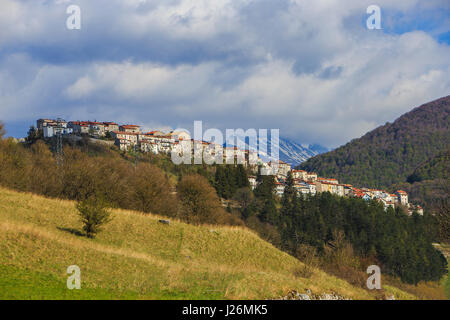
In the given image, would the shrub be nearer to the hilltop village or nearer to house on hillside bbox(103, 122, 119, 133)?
the hilltop village

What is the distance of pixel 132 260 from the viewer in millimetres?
21828

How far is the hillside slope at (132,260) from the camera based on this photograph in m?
16.4

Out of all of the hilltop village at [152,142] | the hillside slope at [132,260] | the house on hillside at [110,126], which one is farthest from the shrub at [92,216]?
the house on hillside at [110,126]

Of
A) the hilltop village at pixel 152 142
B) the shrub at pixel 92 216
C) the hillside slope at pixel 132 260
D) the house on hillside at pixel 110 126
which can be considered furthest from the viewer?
the house on hillside at pixel 110 126

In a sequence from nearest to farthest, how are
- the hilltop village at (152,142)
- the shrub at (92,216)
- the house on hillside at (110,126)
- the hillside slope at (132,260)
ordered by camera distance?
1. the hillside slope at (132,260)
2. the shrub at (92,216)
3. the hilltop village at (152,142)
4. the house on hillside at (110,126)

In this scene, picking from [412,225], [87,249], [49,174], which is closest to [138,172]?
[49,174]

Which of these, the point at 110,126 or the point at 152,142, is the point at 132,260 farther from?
the point at 110,126

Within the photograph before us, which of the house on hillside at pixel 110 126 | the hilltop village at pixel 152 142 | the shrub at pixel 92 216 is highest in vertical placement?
the house on hillside at pixel 110 126

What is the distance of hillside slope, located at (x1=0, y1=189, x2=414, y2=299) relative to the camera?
53.9 ft

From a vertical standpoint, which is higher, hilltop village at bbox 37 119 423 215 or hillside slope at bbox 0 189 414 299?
hilltop village at bbox 37 119 423 215

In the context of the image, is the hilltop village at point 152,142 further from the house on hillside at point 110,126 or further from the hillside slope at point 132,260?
the hillside slope at point 132,260

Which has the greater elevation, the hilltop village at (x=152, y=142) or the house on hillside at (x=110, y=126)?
the house on hillside at (x=110, y=126)

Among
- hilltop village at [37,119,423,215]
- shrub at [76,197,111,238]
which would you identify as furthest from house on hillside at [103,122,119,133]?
shrub at [76,197,111,238]

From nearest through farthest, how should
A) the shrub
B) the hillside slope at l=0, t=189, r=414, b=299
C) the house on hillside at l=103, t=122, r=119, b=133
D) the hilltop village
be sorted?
the hillside slope at l=0, t=189, r=414, b=299 → the shrub → the hilltop village → the house on hillside at l=103, t=122, r=119, b=133
